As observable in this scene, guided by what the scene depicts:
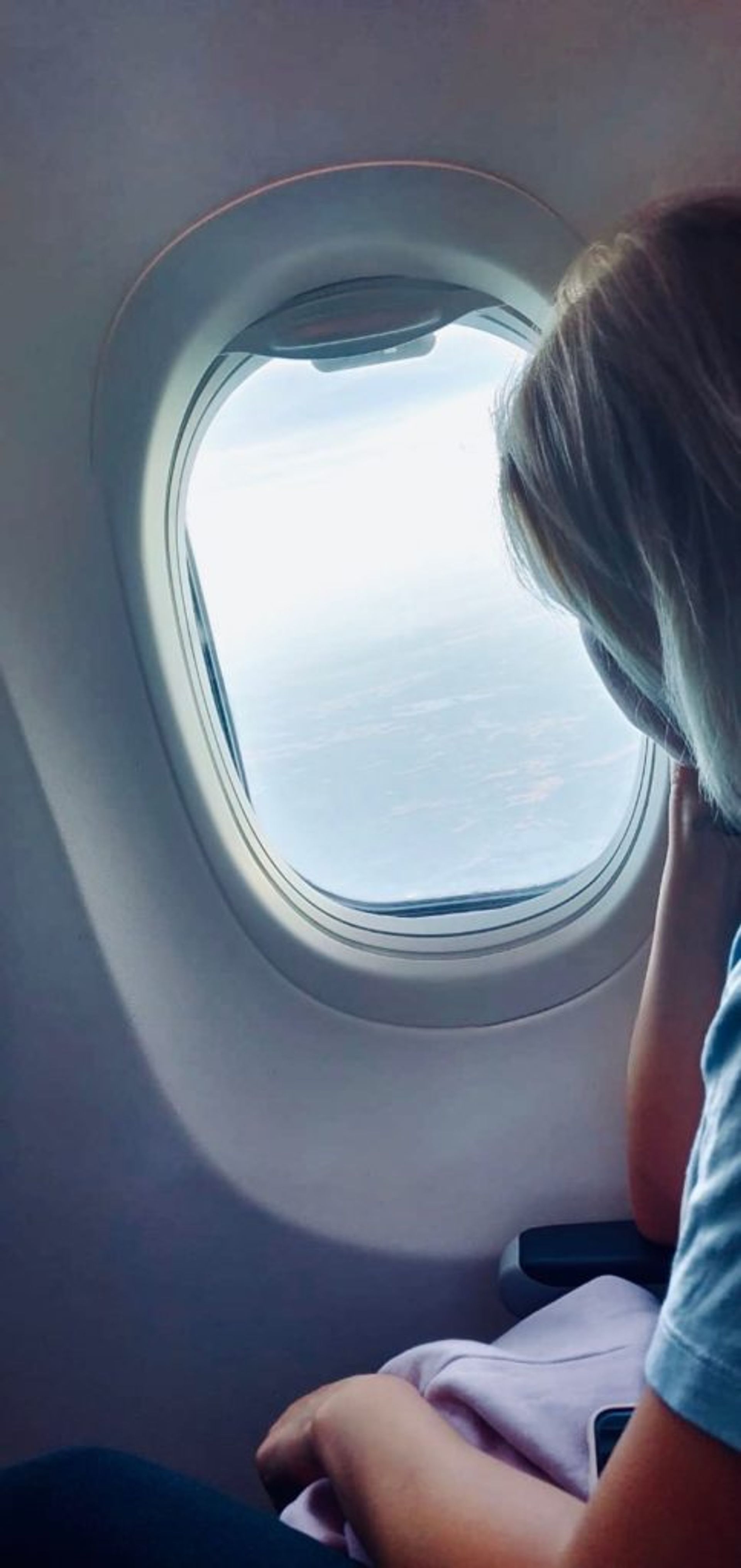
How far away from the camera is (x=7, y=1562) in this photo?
0.97m

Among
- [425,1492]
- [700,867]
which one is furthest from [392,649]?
[425,1492]

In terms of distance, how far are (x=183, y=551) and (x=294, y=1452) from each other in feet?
2.99

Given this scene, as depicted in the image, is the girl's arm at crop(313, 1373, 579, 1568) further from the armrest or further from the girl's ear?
the girl's ear

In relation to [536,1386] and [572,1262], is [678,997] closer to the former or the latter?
[572,1262]

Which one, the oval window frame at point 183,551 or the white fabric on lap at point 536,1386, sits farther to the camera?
the oval window frame at point 183,551

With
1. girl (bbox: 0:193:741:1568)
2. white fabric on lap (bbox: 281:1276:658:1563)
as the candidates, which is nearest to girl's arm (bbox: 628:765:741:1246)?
white fabric on lap (bbox: 281:1276:658:1563)

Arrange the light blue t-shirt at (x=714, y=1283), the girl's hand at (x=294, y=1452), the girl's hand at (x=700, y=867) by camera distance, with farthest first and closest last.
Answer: the girl's hand at (x=700, y=867) < the girl's hand at (x=294, y=1452) < the light blue t-shirt at (x=714, y=1283)

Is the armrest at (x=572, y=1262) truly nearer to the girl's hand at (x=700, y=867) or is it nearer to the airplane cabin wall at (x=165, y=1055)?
the airplane cabin wall at (x=165, y=1055)

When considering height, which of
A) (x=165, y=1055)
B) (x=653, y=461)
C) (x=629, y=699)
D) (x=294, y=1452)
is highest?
(x=653, y=461)

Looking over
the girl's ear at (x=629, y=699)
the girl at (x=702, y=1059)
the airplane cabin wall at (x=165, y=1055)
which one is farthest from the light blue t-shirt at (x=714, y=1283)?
the airplane cabin wall at (x=165, y=1055)

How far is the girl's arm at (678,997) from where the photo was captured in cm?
132

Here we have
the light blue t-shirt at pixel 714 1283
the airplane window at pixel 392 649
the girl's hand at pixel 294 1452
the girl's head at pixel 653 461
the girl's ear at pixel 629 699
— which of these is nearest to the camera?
the light blue t-shirt at pixel 714 1283

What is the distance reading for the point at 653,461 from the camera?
0.81 m

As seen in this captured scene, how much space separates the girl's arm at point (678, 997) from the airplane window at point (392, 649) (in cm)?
27
